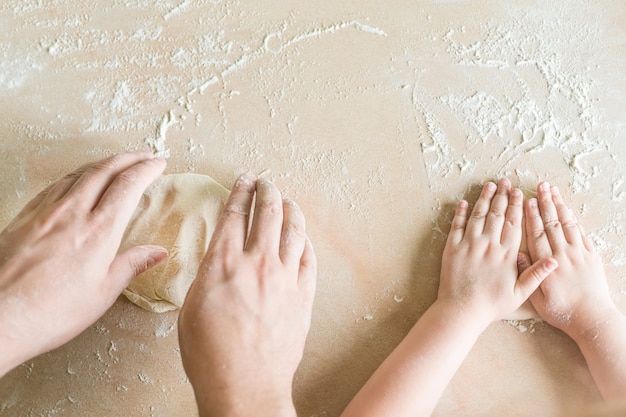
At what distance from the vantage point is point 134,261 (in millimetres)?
969

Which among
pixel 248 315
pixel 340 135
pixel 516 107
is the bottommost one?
pixel 248 315

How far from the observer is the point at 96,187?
1.00 m

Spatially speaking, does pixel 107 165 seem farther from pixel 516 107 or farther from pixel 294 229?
pixel 516 107

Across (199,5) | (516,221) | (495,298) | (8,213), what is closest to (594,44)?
(516,221)

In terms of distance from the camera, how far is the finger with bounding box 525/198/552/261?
120 cm

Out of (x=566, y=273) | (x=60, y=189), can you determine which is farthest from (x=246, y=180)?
(x=566, y=273)

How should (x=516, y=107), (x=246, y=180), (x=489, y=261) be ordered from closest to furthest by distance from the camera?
(x=246, y=180) < (x=489, y=261) < (x=516, y=107)

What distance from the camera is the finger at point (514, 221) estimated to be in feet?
3.96

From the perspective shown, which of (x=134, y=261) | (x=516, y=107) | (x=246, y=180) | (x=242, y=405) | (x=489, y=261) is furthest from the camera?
(x=516, y=107)

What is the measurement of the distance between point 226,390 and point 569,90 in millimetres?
1116

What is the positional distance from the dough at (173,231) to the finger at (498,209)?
0.60m

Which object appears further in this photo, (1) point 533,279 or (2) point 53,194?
(1) point 533,279

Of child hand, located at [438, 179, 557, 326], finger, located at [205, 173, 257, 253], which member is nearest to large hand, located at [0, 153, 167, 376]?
finger, located at [205, 173, 257, 253]

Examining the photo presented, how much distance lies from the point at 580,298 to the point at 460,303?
28cm
